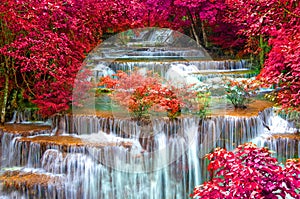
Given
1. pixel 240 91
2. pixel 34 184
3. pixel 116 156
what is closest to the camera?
pixel 34 184

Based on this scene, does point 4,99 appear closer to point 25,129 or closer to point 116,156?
point 25,129

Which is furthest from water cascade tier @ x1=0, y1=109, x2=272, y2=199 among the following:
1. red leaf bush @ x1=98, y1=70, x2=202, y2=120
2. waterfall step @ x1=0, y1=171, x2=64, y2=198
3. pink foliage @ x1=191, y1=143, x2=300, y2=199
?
pink foliage @ x1=191, y1=143, x2=300, y2=199

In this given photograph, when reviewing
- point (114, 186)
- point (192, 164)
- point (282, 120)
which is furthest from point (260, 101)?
point (114, 186)

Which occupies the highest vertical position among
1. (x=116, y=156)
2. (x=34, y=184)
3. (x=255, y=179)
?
(x=255, y=179)

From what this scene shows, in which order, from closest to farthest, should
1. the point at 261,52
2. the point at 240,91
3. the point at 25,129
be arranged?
the point at 25,129 < the point at 240,91 < the point at 261,52

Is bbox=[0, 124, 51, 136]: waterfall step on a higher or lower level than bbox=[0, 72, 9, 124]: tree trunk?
lower

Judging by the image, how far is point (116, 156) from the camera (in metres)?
6.16

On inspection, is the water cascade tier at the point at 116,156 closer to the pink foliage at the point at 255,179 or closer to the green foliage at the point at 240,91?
the green foliage at the point at 240,91

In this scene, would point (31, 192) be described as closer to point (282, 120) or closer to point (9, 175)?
point (9, 175)

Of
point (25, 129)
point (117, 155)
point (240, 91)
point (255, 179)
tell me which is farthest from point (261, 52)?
point (255, 179)

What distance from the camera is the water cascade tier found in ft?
19.4

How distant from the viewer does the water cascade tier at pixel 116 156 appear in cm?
590

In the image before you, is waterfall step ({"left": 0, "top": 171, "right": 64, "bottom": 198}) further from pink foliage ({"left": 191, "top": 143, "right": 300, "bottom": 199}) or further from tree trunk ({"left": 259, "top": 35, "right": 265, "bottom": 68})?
tree trunk ({"left": 259, "top": 35, "right": 265, "bottom": 68})

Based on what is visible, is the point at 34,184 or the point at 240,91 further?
the point at 240,91
